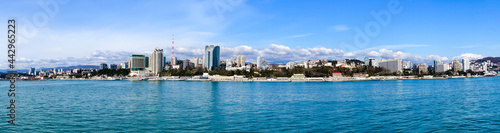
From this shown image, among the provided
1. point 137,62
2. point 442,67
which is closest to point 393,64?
point 442,67

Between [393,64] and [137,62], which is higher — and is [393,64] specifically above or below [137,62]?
below

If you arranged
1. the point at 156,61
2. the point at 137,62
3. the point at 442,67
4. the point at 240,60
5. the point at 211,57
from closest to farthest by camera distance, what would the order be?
the point at 156,61 < the point at 137,62 < the point at 211,57 < the point at 442,67 < the point at 240,60

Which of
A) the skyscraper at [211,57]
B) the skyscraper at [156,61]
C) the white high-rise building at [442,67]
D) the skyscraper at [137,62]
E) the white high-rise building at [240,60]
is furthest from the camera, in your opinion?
the white high-rise building at [240,60]

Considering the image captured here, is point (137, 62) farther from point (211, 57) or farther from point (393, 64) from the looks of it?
point (393, 64)

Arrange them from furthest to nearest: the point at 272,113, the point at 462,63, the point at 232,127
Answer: the point at 462,63
the point at 272,113
the point at 232,127

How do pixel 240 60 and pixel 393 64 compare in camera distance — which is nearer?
pixel 393 64

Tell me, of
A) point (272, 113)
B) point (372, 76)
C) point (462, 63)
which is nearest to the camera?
point (272, 113)

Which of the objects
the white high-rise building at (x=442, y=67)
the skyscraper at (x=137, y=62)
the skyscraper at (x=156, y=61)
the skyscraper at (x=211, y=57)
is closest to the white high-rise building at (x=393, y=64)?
the white high-rise building at (x=442, y=67)

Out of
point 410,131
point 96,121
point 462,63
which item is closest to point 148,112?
point 96,121

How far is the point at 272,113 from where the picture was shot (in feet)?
36.9

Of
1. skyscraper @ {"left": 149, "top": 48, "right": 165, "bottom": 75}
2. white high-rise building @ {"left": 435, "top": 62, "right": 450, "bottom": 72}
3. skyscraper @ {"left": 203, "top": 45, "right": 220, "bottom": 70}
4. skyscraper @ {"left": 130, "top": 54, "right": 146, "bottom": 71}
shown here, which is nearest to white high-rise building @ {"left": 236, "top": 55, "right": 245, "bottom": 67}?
skyscraper @ {"left": 203, "top": 45, "right": 220, "bottom": 70}

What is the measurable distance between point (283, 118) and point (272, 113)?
3.93 feet

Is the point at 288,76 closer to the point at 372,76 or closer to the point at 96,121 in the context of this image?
the point at 372,76

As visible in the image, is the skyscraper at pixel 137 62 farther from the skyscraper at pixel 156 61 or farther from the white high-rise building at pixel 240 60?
the white high-rise building at pixel 240 60
